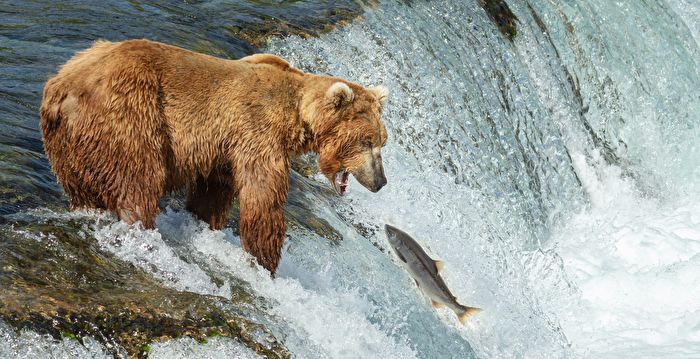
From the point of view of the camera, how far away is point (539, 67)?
43.7 ft

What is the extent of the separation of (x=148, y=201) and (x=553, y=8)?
1015 centimetres

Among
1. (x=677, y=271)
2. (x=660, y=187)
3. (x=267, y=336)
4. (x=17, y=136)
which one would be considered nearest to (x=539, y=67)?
(x=660, y=187)

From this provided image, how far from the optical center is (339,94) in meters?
6.28

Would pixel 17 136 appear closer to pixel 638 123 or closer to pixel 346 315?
pixel 346 315

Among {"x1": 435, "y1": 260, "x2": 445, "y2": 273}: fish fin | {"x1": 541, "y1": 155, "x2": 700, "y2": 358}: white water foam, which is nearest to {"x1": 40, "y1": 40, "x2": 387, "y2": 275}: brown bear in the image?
{"x1": 435, "y1": 260, "x2": 445, "y2": 273}: fish fin

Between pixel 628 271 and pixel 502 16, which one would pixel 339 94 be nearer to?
pixel 628 271

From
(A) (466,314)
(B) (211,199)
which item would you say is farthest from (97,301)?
(A) (466,314)

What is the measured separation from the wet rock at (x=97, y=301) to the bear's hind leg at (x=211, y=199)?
108cm

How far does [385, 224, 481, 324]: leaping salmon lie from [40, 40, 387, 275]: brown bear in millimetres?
1279

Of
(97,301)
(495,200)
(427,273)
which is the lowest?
(495,200)

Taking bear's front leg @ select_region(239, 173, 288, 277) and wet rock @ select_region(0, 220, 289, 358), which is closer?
wet rock @ select_region(0, 220, 289, 358)

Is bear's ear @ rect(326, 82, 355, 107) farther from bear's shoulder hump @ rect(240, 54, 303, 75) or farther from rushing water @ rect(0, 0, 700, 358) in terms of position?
rushing water @ rect(0, 0, 700, 358)

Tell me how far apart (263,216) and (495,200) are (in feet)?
16.9

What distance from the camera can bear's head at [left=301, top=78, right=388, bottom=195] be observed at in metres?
6.37
